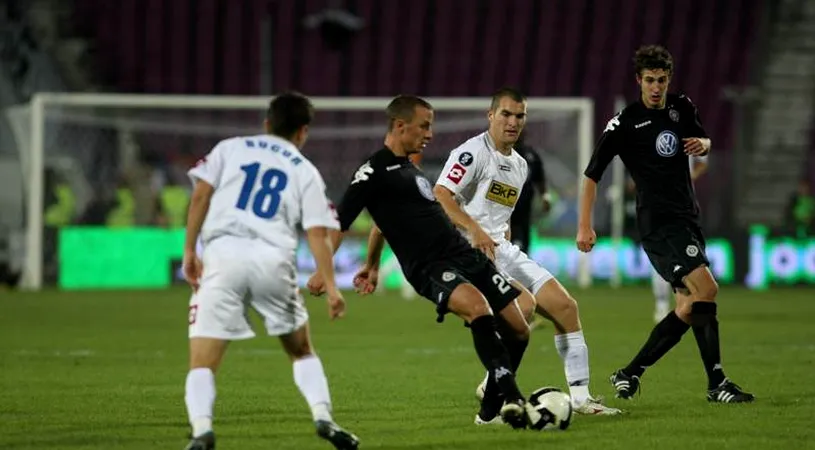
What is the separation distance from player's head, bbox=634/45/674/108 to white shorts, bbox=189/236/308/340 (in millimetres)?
3316

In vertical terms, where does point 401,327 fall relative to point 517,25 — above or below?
below

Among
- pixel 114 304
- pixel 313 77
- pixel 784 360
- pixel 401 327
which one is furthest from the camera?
pixel 313 77

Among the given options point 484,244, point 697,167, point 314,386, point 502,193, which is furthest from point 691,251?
point 697,167

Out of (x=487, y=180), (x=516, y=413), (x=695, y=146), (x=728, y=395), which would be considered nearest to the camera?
(x=516, y=413)

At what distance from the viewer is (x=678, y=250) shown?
29.7 feet

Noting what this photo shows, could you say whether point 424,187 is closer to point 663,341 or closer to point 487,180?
point 487,180

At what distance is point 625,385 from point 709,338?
0.59 metres

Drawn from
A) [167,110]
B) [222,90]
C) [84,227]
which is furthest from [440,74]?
[84,227]

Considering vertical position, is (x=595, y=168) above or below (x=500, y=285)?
above

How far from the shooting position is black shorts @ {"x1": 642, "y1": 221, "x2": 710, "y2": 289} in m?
9.05

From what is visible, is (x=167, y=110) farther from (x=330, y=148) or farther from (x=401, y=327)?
(x=401, y=327)

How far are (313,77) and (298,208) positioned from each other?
24.6 meters

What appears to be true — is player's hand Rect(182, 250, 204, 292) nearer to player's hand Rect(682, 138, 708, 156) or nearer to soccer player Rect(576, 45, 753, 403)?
Result: soccer player Rect(576, 45, 753, 403)

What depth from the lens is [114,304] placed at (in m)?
19.2
